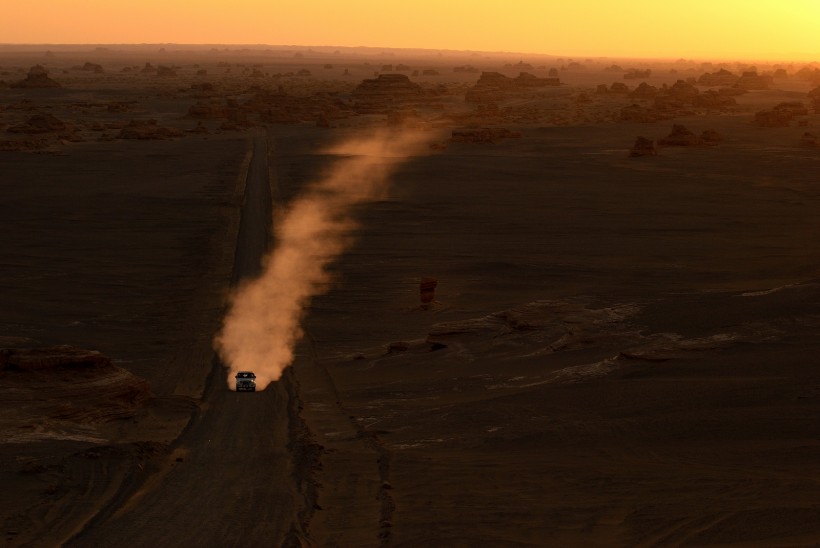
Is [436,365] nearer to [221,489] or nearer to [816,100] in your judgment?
[221,489]

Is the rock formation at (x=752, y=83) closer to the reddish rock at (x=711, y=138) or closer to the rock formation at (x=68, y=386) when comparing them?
the reddish rock at (x=711, y=138)

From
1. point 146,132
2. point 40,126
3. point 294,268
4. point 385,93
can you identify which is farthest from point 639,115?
point 294,268

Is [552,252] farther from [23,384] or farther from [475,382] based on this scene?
[23,384]

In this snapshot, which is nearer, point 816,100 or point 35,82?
point 816,100

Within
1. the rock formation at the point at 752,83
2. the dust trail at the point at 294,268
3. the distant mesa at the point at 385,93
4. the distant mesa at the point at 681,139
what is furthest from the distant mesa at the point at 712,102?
the dust trail at the point at 294,268

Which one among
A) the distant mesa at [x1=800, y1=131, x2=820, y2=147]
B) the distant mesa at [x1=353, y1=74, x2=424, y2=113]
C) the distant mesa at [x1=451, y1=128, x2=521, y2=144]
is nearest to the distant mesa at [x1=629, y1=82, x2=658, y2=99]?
the distant mesa at [x1=353, y1=74, x2=424, y2=113]

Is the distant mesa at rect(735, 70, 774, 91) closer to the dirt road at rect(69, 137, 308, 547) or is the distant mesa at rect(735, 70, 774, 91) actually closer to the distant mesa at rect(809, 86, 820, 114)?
the distant mesa at rect(809, 86, 820, 114)

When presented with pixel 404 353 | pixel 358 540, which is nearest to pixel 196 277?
pixel 404 353
